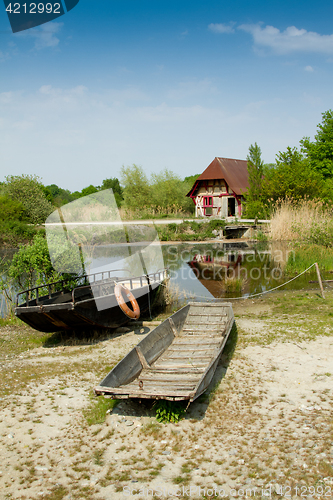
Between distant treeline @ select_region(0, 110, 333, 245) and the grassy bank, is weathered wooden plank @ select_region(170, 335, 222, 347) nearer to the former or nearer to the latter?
distant treeline @ select_region(0, 110, 333, 245)

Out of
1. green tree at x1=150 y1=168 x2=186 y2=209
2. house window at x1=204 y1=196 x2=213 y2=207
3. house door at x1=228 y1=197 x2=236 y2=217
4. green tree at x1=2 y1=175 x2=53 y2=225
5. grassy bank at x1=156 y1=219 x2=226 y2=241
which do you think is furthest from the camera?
green tree at x1=150 y1=168 x2=186 y2=209

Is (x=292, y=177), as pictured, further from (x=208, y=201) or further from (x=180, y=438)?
(x=180, y=438)

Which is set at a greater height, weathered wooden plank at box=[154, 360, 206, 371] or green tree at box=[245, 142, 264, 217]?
green tree at box=[245, 142, 264, 217]

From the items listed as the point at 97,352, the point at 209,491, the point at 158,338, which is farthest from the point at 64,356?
the point at 209,491

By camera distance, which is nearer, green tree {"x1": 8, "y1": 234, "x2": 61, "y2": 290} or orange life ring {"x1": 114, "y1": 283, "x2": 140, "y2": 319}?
orange life ring {"x1": 114, "y1": 283, "x2": 140, "y2": 319}

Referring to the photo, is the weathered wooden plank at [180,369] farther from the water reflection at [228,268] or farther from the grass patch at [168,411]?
the water reflection at [228,268]

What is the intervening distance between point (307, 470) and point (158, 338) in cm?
350

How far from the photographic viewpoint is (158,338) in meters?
6.97

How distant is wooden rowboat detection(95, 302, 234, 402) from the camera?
485cm

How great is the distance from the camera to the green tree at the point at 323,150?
124 ft

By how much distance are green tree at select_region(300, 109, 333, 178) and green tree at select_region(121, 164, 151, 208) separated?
60.6 feet

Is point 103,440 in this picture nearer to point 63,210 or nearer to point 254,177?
point 63,210

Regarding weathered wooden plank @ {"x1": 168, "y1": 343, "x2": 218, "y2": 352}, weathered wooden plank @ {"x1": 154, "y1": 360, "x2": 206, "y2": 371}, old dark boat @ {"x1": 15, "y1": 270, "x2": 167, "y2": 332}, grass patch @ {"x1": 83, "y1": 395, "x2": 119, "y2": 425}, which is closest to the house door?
old dark boat @ {"x1": 15, "y1": 270, "x2": 167, "y2": 332}

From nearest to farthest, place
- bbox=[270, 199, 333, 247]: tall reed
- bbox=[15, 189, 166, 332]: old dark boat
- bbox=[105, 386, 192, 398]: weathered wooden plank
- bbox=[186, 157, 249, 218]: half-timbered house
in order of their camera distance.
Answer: bbox=[105, 386, 192, 398]: weathered wooden plank, bbox=[15, 189, 166, 332]: old dark boat, bbox=[270, 199, 333, 247]: tall reed, bbox=[186, 157, 249, 218]: half-timbered house
